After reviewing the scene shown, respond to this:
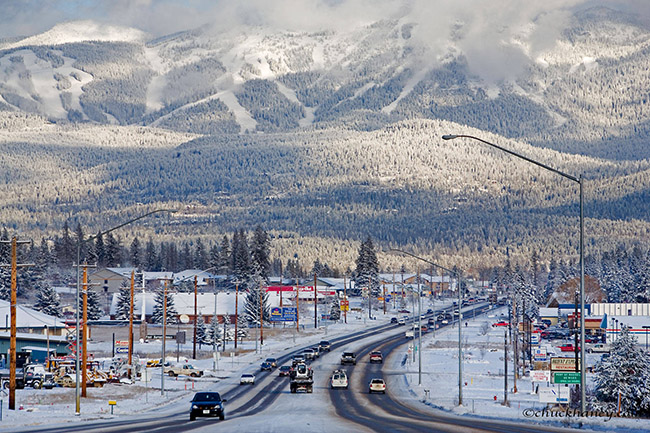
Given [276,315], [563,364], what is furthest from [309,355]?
[276,315]

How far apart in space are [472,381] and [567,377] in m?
39.5

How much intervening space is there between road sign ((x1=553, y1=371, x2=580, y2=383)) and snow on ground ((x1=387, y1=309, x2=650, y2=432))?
9.15 ft

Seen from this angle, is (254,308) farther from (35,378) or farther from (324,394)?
(324,394)

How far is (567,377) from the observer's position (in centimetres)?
5669

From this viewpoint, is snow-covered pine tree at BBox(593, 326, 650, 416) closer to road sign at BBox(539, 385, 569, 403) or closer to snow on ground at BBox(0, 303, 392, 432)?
road sign at BBox(539, 385, 569, 403)

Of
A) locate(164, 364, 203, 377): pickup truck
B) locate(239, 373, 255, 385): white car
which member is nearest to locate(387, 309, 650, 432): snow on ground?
locate(239, 373, 255, 385): white car

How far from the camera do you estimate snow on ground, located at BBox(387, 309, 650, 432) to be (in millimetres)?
56288


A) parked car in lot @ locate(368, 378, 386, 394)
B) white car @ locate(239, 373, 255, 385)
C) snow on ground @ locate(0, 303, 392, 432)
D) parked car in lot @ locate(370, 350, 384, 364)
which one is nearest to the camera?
snow on ground @ locate(0, 303, 392, 432)

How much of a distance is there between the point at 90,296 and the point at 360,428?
127685 mm

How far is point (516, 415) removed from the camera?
184 feet

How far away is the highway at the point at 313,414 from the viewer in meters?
47.1

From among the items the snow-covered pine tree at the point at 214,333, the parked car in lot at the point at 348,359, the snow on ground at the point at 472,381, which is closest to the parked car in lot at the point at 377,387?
the snow on ground at the point at 472,381

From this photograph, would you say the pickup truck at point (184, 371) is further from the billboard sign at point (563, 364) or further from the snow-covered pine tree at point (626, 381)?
the snow-covered pine tree at point (626, 381)

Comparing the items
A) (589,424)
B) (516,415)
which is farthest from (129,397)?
(589,424)
